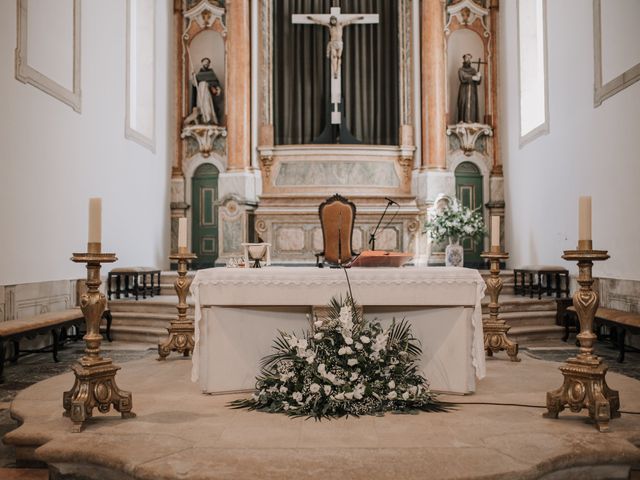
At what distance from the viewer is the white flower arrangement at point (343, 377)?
351cm

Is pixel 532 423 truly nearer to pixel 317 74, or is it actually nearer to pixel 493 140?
pixel 493 140

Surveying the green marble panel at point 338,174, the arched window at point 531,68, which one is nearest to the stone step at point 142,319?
the green marble panel at point 338,174

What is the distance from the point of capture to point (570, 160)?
789 cm

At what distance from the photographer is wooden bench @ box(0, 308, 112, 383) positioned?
5.17m

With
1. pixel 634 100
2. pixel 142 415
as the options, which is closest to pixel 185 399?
pixel 142 415

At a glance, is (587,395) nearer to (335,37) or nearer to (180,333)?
(180,333)

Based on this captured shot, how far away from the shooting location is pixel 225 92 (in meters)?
11.1

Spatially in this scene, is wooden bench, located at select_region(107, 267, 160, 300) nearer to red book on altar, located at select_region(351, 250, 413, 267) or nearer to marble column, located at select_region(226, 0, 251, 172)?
marble column, located at select_region(226, 0, 251, 172)

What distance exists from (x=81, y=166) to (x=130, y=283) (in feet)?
6.40

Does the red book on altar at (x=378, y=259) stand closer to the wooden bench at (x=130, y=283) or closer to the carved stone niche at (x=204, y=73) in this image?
the wooden bench at (x=130, y=283)

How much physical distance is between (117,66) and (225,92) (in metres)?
2.62

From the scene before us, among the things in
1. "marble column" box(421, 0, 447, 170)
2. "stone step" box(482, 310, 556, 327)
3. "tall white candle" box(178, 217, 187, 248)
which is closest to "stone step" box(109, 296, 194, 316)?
"tall white candle" box(178, 217, 187, 248)

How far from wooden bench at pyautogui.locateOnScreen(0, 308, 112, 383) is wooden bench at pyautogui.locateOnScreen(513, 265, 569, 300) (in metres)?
5.42

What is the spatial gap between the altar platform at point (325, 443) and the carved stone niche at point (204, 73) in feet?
25.5
